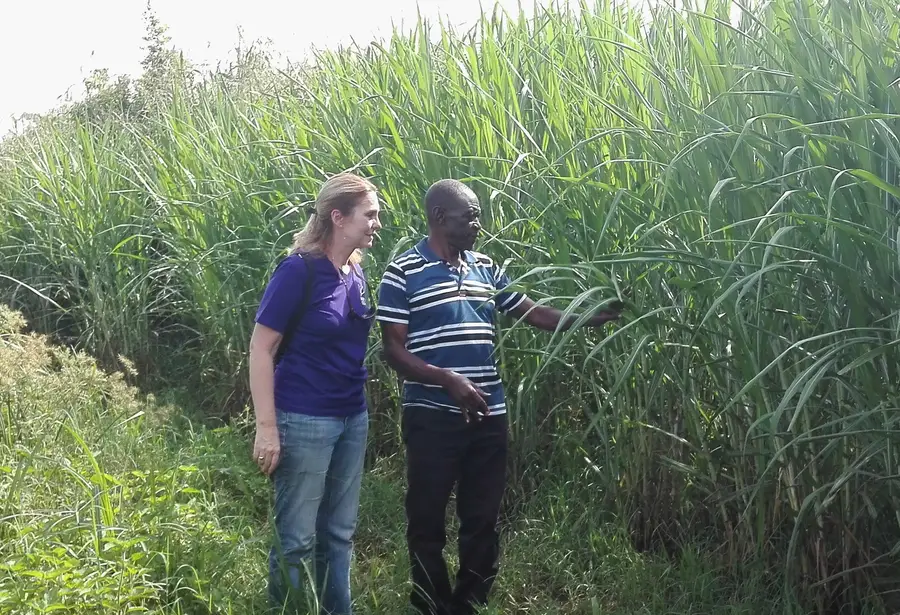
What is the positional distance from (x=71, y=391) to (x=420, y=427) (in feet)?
8.30

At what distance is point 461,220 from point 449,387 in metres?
0.49

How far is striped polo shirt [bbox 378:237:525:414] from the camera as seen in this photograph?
2.94 metres

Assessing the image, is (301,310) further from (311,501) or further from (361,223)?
(311,501)

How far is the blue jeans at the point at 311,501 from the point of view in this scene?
2904 millimetres

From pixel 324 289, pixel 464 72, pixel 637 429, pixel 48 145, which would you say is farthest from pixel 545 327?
pixel 48 145

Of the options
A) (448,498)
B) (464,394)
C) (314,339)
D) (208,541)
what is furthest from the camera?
(208,541)

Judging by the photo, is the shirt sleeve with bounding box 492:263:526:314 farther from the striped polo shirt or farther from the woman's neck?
the woman's neck

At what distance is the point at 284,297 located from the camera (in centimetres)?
286

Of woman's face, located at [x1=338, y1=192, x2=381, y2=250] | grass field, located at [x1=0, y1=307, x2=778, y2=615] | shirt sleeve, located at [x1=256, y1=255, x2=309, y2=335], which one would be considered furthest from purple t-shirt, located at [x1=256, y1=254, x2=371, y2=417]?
grass field, located at [x1=0, y1=307, x2=778, y2=615]

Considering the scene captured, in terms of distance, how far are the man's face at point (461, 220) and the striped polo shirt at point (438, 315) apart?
10cm

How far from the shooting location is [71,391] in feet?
15.7

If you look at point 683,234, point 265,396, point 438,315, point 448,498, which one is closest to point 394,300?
point 438,315

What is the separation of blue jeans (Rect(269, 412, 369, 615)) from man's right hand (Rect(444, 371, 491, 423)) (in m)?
0.39

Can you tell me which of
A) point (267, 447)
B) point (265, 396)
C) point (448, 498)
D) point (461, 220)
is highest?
point (461, 220)
